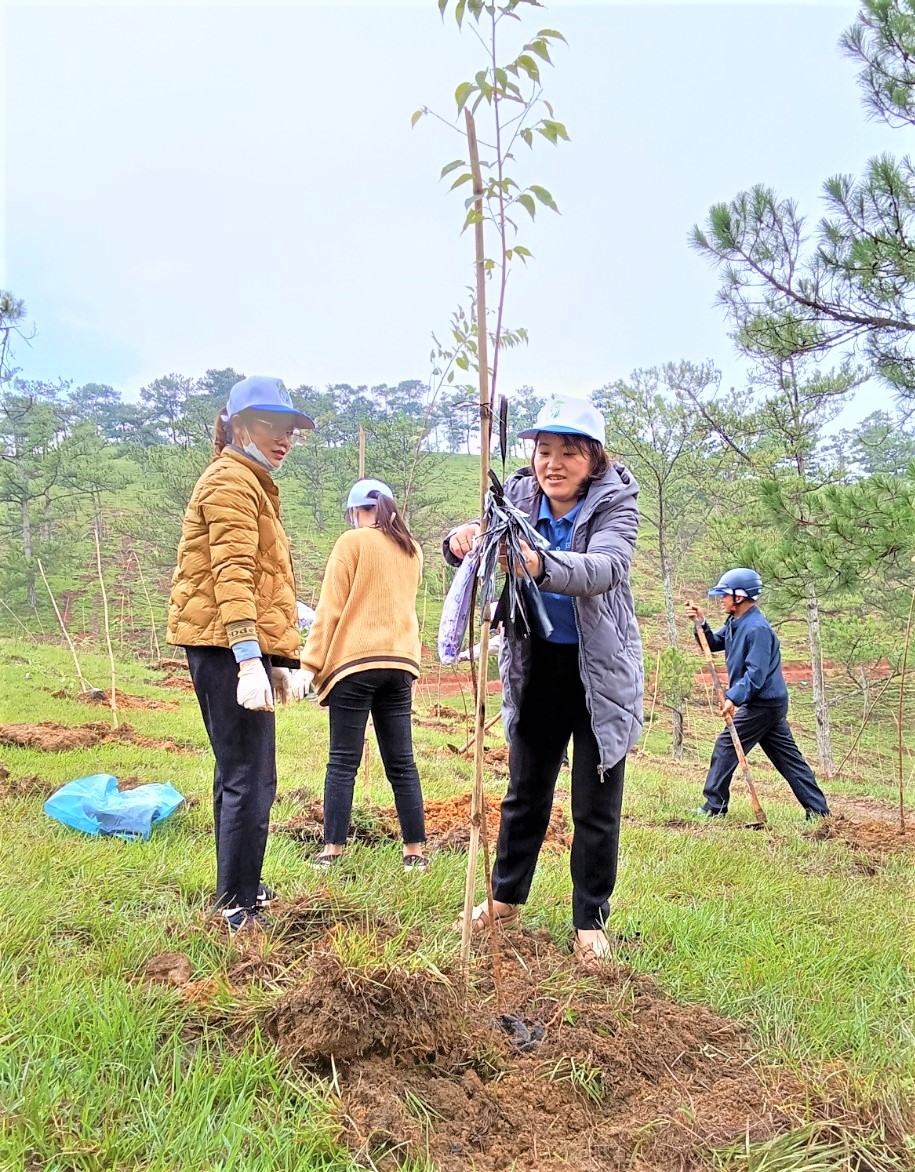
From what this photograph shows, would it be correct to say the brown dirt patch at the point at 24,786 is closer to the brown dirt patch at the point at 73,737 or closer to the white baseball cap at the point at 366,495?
the brown dirt patch at the point at 73,737

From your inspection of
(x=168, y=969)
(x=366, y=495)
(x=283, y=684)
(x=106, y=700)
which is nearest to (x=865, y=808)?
(x=366, y=495)

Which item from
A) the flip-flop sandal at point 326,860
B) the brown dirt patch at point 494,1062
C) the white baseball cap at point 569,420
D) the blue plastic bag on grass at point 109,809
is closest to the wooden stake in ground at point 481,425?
the brown dirt patch at point 494,1062

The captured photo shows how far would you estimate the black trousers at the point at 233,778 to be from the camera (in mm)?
2297

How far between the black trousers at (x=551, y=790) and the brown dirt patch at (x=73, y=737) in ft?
14.4

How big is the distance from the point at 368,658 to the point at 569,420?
58.6 inches

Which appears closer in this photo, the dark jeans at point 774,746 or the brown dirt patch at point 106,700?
the dark jeans at point 774,746

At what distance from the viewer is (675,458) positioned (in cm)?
1394

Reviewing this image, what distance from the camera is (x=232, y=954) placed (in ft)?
6.62

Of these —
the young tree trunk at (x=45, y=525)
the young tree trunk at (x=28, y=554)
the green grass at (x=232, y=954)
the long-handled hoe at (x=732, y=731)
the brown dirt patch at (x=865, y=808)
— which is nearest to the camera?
the green grass at (x=232, y=954)

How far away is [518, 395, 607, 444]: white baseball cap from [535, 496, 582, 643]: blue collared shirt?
0.24m

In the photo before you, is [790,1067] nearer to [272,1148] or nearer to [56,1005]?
[272,1148]

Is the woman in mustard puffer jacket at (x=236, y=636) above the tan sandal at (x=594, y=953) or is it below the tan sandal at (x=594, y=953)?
above

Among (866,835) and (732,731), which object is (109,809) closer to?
(732,731)

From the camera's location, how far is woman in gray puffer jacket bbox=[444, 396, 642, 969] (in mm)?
2180
